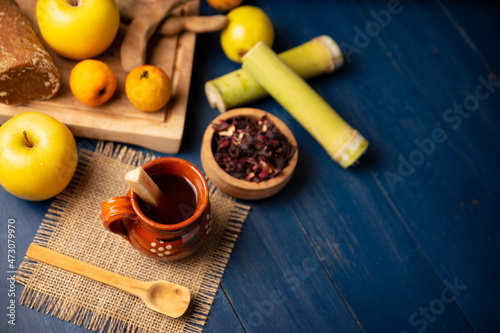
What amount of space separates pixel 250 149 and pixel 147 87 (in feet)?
1.05

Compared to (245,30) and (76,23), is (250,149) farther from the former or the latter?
(76,23)

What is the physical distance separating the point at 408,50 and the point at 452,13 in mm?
254

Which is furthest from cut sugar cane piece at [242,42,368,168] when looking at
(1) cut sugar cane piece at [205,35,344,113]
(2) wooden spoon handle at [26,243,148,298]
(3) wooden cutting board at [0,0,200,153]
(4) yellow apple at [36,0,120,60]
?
(2) wooden spoon handle at [26,243,148,298]

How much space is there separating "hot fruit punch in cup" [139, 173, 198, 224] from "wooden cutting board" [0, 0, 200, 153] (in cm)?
22

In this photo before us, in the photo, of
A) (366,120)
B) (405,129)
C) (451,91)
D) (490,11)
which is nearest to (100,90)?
(366,120)

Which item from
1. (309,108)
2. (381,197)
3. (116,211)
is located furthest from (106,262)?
(381,197)

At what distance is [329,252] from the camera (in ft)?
3.99

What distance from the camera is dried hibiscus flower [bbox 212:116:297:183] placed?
1.16 metres

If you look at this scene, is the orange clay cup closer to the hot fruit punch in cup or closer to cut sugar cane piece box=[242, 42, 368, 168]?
the hot fruit punch in cup

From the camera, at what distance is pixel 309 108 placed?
4.10 feet

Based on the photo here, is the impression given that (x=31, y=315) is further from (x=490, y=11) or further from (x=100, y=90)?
(x=490, y=11)

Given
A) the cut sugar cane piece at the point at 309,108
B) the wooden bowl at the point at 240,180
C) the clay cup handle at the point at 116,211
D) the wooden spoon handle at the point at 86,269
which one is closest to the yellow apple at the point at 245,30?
the cut sugar cane piece at the point at 309,108

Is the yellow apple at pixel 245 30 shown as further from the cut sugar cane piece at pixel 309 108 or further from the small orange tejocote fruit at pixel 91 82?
the small orange tejocote fruit at pixel 91 82

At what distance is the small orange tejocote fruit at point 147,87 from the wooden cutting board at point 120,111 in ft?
0.19
